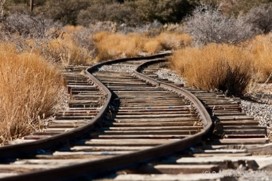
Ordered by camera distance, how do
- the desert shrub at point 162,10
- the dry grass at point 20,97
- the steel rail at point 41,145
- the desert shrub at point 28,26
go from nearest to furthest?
the steel rail at point 41,145, the dry grass at point 20,97, the desert shrub at point 28,26, the desert shrub at point 162,10

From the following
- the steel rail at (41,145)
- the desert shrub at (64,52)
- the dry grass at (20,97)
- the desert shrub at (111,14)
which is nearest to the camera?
the steel rail at (41,145)

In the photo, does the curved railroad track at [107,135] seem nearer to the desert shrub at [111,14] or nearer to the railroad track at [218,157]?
the railroad track at [218,157]

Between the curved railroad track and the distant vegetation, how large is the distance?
2.07ft

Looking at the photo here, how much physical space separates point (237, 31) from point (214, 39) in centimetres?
120

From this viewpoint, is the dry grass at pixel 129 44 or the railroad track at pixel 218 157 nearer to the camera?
the railroad track at pixel 218 157

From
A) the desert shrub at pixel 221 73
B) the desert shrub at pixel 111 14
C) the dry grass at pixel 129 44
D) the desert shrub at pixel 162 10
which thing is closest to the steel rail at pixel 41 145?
the desert shrub at pixel 221 73

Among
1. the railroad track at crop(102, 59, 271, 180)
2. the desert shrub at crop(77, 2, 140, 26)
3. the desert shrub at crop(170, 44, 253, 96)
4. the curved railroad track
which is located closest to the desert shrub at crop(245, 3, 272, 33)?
the desert shrub at crop(77, 2, 140, 26)

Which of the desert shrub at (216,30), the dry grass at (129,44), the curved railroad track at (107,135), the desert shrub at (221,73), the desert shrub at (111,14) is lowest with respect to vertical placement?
the desert shrub at (111,14)

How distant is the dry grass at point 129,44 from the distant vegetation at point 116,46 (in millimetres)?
55

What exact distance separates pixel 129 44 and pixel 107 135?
26439 millimetres

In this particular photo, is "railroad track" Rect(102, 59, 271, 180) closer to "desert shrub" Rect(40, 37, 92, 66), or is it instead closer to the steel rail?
the steel rail

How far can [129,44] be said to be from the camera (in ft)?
110

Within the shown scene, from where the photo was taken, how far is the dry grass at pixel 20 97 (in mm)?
7648

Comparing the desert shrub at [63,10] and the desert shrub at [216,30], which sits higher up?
the desert shrub at [216,30]
